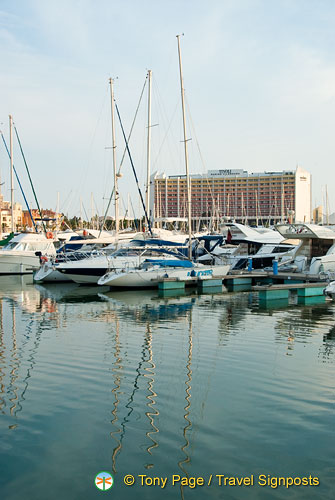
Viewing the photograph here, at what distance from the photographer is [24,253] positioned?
123 feet

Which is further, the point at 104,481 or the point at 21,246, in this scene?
the point at 21,246

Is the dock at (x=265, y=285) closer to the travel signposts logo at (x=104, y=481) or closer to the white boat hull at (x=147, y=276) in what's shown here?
the white boat hull at (x=147, y=276)

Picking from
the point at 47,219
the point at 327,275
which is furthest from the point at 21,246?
the point at 327,275

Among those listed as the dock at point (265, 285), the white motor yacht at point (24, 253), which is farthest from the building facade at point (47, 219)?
the dock at point (265, 285)

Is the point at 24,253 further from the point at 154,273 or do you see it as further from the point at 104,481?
the point at 104,481

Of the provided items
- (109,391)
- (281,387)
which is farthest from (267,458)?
(109,391)

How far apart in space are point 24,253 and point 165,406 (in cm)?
3077

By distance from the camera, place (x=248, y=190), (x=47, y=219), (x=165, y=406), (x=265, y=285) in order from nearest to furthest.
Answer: (x=165, y=406), (x=265, y=285), (x=47, y=219), (x=248, y=190)

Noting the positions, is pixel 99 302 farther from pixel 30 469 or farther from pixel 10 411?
pixel 30 469

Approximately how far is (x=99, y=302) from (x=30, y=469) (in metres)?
16.4

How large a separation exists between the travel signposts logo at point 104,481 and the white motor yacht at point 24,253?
102ft

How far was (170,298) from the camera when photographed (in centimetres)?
2422

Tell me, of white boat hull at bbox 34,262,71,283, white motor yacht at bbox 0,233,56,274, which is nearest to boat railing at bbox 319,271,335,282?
white boat hull at bbox 34,262,71,283

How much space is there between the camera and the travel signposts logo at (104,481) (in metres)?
6.34
